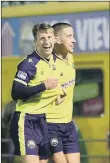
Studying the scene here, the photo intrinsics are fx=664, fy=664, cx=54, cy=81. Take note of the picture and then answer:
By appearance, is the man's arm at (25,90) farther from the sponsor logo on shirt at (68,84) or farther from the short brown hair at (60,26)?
the short brown hair at (60,26)

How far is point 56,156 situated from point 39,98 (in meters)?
0.55

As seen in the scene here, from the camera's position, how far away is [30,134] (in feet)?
18.7

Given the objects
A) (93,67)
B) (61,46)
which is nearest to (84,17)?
(93,67)

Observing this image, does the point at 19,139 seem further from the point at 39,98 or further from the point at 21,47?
the point at 21,47

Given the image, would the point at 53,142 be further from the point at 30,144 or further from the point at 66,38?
the point at 66,38

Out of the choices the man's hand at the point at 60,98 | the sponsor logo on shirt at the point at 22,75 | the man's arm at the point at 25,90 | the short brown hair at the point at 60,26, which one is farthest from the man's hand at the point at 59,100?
the short brown hair at the point at 60,26

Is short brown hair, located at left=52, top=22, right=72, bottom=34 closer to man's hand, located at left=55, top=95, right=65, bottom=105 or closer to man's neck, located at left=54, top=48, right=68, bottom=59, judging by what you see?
man's neck, located at left=54, top=48, right=68, bottom=59

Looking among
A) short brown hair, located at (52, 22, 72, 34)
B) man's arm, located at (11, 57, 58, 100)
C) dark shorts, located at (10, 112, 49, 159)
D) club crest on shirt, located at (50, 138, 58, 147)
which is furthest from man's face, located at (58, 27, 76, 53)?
club crest on shirt, located at (50, 138, 58, 147)

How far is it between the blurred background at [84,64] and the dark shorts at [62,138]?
410 centimetres

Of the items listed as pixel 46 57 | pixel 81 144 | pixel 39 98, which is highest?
pixel 46 57

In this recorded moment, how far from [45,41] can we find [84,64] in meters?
4.77

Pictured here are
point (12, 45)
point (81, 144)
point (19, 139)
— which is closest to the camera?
point (19, 139)

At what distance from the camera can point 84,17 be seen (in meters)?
10.6

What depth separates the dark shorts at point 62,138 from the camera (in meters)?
5.84
